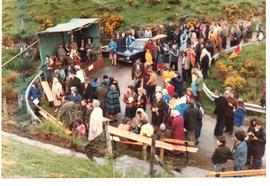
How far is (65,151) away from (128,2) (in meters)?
3.37

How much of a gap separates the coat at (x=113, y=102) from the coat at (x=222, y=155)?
219cm

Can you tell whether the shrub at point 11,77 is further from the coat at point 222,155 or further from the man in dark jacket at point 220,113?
the coat at point 222,155

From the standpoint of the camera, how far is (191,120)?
13.9 m

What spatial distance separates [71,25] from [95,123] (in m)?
2.12

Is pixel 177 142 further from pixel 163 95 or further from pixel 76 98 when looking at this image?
pixel 76 98

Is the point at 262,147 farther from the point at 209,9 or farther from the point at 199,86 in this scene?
the point at 209,9

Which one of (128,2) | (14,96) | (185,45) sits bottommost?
(14,96)

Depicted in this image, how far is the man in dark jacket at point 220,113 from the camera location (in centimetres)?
1409

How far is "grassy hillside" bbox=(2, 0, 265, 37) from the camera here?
1460 centimetres

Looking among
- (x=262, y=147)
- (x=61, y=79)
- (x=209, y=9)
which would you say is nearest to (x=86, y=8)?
(x=61, y=79)

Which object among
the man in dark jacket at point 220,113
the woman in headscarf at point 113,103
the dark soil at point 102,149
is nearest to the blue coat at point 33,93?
the dark soil at point 102,149

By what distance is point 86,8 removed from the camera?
14.7 meters

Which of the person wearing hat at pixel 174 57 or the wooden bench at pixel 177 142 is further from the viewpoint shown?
the person wearing hat at pixel 174 57

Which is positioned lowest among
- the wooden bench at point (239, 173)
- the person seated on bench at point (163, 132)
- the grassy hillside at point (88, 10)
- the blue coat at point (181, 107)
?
the wooden bench at point (239, 173)
